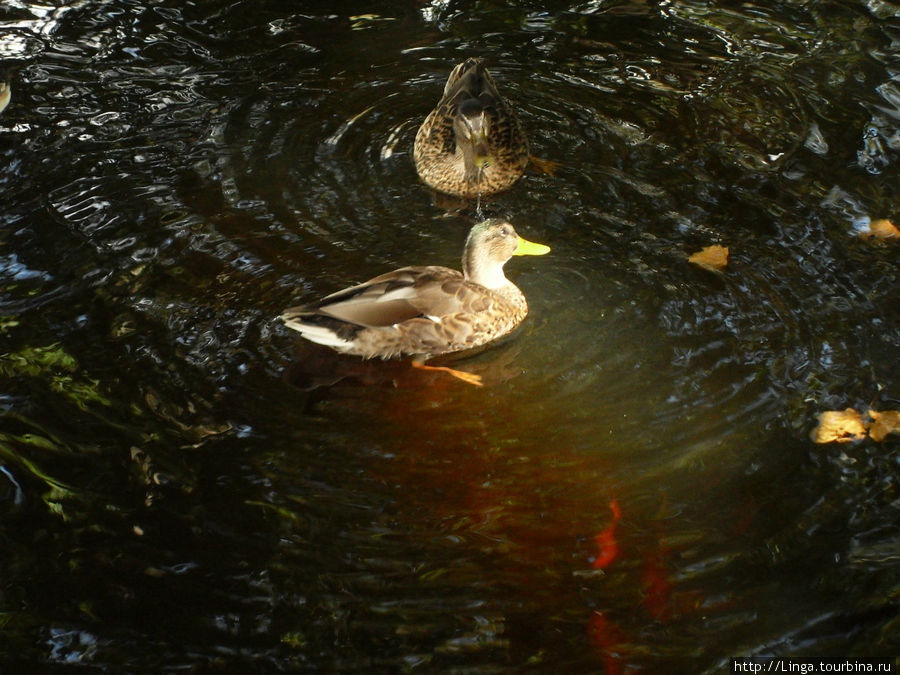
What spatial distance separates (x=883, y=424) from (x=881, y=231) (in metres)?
1.82

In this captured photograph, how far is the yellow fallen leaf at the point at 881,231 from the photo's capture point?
549cm

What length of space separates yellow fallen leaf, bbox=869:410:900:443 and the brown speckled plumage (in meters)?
1.94

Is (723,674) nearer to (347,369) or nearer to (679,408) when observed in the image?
(679,408)

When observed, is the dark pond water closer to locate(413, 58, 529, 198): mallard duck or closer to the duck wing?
locate(413, 58, 529, 198): mallard duck

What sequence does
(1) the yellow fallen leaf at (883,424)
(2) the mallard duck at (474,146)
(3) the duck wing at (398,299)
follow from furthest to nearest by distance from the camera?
(2) the mallard duck at (474,146) → (3) the duck wing at (398,299) → (1) the yellow fallen leaf at (883,424)

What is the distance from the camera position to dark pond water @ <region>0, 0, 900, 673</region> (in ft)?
11.4

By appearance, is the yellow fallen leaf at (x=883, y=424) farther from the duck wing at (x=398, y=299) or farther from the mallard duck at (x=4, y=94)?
the mallard duck at (x=4, y=94)

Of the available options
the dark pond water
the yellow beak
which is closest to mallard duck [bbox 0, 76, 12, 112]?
the dark pond water

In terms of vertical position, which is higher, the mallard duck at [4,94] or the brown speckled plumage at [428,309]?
the mallard duck at [4,94]

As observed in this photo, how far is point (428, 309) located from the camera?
197 inches

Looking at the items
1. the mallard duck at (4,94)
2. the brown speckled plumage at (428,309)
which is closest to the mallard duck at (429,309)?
the brown speckled plumage at (428,309)

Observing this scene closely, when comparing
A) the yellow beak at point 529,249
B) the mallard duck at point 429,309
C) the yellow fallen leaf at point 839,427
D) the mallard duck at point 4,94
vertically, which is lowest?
the yellow fallen leaf at point 839,427

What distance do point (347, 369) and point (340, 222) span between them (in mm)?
1292

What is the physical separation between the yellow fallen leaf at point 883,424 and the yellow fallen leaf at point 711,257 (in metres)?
1.39
